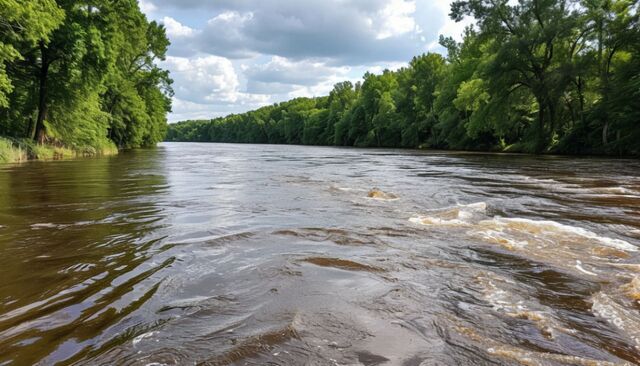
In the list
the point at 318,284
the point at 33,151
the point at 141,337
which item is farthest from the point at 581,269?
the point at 33,151

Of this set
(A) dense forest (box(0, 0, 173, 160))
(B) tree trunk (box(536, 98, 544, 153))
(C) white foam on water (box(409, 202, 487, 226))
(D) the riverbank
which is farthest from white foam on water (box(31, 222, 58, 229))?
(B) tree trunk (box(536, 98, 544, 153))

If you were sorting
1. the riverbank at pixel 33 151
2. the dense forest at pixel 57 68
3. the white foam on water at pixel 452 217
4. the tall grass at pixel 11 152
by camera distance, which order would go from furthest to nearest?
the riverbank at pixel 33 151, the tall grass at pixel 11 152, the dense forest at pixel 57 68, the white foam on water at pixel 452 217

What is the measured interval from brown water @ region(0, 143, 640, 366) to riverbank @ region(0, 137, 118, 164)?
46.6 feet

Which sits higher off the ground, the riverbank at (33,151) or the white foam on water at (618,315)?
the riverbank at (33,151)

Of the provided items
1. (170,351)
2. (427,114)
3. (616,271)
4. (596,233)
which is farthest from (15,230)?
(427,114)

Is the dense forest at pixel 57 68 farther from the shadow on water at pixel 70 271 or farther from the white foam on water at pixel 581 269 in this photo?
the white foam on water at pixel 581 269

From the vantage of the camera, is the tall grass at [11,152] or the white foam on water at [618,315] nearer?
the white foam on water at [618,315]

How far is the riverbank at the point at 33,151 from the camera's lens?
66.8ft

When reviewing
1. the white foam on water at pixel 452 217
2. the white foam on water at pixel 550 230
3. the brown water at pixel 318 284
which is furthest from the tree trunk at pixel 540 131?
the white foam on water at pixel 550 230

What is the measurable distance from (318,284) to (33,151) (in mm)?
24264

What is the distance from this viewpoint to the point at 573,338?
Answer: 3092 mm

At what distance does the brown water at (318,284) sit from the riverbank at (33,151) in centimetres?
1420

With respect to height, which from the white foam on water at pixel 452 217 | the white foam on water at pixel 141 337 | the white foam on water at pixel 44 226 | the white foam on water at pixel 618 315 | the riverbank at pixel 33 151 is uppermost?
the riverbank at pixel 33 151

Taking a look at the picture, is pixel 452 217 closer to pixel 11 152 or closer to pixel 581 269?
pixel 581 269
